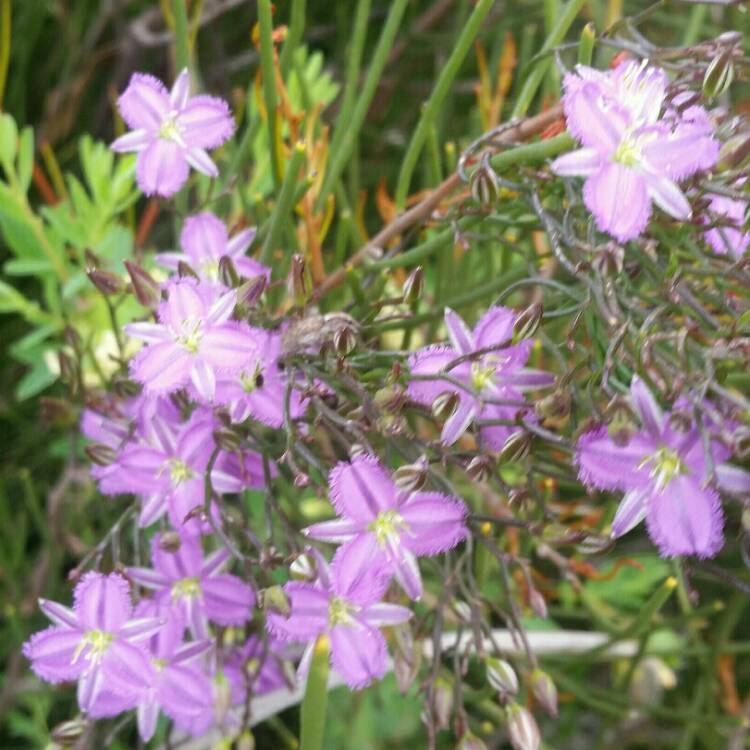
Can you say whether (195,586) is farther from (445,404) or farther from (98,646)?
(445,404)

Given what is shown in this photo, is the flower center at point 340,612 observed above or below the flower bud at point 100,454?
below

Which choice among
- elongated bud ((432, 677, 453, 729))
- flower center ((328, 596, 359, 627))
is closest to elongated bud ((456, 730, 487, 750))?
elongated bud ((432, 677, 453, 729))

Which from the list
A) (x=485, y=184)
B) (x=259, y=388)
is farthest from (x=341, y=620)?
(x=485, y=184)

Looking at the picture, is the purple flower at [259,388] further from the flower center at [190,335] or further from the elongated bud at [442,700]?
the elongated bud at [442,700]

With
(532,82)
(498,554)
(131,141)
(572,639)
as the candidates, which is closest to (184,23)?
(131,141)

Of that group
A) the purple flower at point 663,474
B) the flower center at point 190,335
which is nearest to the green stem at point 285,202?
the flower center at point 190,335
